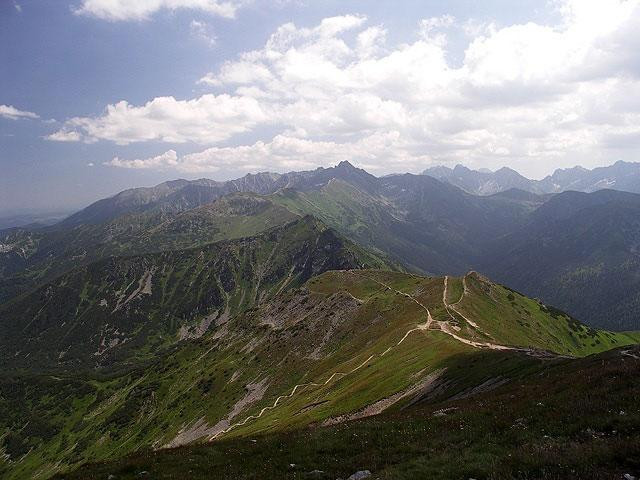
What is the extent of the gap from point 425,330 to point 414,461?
304 ft

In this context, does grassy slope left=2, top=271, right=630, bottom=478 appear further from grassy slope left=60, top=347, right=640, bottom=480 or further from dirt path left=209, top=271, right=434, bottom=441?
grassy slope left=60, top=347, right=640, bottom=480

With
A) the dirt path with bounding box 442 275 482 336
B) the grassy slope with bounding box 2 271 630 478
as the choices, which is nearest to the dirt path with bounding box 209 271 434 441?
the grassy slope with bounding box 2 271 630 478

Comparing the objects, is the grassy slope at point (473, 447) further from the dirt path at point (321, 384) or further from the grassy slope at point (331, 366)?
the dirt path at point (321, 384)

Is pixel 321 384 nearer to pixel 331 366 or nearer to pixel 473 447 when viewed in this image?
pixel 331 366

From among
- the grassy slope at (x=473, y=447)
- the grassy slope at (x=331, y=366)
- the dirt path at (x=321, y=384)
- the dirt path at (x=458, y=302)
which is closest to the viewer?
the grassy slope at (x=473, y=447)

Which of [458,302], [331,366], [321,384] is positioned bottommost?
[331,366]

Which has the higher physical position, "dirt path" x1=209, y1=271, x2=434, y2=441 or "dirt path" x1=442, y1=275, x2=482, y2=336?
"dirt path" x1=442, y1=275, x2=482, y2=336

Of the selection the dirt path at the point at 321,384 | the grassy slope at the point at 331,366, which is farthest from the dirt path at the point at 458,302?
the dirt path at the point at 321,384

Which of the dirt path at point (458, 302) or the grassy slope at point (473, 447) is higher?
the grassy slope at point (473, 447)

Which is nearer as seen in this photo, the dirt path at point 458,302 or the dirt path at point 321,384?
the dirt path at point 321,384

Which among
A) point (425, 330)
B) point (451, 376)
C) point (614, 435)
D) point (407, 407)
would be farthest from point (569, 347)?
point (614, 435)

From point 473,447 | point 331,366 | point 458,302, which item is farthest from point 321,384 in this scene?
point 473,447

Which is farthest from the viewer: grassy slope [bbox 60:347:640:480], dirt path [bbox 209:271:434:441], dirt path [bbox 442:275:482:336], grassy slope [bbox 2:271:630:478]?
dirt path [bbox 442:275:482:336]

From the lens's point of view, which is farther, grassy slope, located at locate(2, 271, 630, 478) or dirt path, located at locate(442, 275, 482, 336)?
dirt path, located at locate(442, 275, 482, 336)
